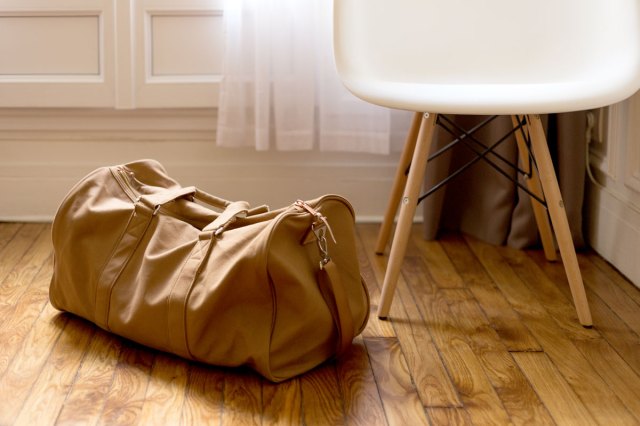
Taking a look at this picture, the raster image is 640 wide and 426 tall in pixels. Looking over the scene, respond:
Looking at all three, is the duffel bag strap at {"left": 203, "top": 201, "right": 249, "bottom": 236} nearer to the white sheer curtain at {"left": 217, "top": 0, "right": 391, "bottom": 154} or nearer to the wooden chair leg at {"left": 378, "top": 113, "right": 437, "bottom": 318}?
the wooden chair leg at {"left": 378, "top": 113, "right": 437, "bottom": 318}

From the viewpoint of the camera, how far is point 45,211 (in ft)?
8.14

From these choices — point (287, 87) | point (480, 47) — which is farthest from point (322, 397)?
point (287, 87)

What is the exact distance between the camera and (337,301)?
1505 mm

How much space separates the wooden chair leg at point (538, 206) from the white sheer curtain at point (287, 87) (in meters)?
0.38

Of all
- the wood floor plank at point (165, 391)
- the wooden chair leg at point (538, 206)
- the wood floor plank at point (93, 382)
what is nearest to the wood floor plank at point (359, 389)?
the wood floor plank at point (165, 391)

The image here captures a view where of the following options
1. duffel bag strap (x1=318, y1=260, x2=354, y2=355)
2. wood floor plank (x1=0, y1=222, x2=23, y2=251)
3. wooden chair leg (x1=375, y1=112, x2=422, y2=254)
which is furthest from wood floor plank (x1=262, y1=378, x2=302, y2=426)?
wood floor plank (x1=0, y1=222, x2=23, y2=251)

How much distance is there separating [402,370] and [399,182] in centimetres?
69

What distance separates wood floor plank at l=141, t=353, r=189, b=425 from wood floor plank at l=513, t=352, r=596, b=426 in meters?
0.55

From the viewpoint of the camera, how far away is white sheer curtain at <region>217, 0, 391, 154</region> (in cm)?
230

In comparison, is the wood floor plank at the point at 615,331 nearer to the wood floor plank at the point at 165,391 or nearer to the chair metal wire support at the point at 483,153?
the chair metal wire support at the point at 483,153

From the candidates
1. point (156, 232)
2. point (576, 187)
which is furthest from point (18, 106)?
point (576, 187)

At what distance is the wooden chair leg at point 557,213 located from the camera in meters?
1.74

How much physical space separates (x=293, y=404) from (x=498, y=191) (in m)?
1.04

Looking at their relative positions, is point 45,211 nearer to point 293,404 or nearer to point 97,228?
point 97,228
